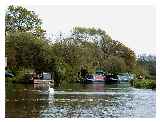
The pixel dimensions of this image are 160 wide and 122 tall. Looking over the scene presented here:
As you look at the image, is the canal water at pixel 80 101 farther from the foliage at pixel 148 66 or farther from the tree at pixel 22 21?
the tree at pixel 22 21

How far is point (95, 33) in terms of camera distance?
11.0m

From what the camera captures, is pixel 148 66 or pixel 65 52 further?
pixel 65 52

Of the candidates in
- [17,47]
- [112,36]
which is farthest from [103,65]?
[17,47]

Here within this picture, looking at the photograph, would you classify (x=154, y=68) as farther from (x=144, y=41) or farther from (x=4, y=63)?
(x=4, y=63)

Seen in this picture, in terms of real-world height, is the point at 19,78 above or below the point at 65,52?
below

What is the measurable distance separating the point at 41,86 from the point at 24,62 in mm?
354

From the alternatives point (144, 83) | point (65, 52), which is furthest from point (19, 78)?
point (144, 83)

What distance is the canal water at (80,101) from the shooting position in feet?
36.0

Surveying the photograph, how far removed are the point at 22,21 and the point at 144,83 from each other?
5.25 feet

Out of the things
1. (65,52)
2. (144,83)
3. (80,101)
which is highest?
(65,52)

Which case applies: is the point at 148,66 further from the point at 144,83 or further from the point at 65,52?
the point at 65,52

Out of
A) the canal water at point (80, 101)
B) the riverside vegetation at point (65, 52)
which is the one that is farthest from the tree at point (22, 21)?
the canal water at point (80, 101)

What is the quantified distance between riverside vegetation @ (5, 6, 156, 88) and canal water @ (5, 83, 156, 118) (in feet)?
0.43

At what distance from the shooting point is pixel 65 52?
36.6 feet
